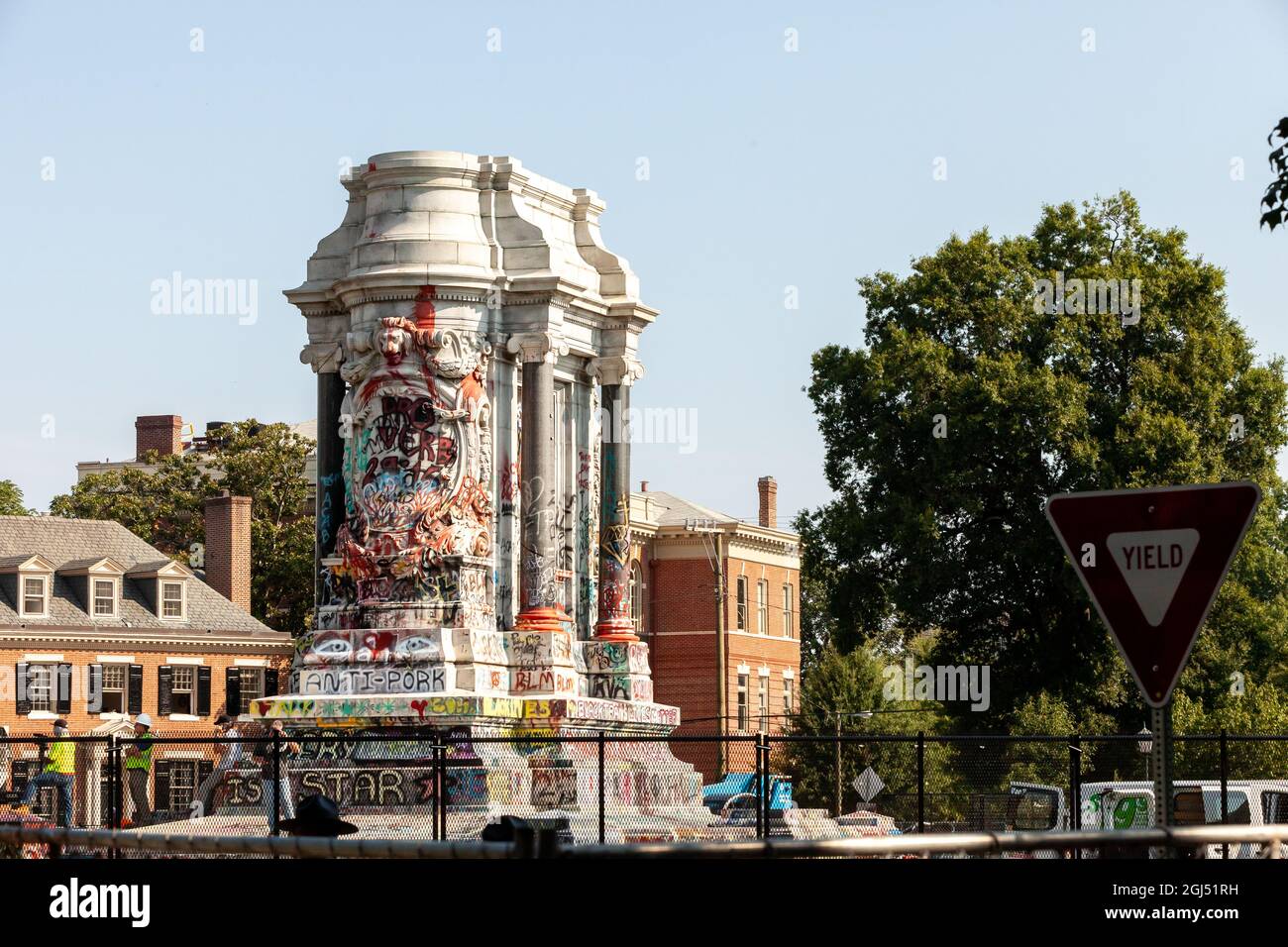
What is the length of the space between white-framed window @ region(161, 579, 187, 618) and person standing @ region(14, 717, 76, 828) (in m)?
39.3

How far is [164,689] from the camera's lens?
7381cm

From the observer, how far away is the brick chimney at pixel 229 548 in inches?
3145

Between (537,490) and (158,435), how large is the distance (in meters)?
66.1

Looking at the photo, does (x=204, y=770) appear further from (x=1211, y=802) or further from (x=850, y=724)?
(x=850, y=724)

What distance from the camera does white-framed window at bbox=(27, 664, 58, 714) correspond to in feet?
229

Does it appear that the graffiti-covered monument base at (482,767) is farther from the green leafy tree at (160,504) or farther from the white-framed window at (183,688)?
the green leafy tree at (160,504)

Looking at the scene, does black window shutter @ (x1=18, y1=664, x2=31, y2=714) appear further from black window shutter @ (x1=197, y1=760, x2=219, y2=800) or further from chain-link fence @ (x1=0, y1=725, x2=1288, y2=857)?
chain-link fence @ (x1=0, y1=725, x2=1288, y2=857)

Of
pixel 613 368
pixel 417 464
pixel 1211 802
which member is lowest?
pixel 1211 802

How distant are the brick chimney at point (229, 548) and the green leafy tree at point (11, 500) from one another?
30.6 metres

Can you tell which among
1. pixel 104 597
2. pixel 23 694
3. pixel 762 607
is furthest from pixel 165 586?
pixel 762 607

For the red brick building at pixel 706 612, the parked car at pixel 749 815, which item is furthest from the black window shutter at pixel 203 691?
the parked car at pixel 749 815

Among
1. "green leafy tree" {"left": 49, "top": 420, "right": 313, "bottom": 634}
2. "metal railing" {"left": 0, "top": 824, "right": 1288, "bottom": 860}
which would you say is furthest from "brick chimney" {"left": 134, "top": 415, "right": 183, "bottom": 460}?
"metal railing" {"left": 0, "top": 824, "right": 1288, "bottom": 860}

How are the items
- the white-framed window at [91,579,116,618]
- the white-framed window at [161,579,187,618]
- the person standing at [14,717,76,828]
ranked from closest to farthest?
the person standing at [14,717,76,828]
the white-framed window at [91,579,116,618]
the white-framed window at [161,579,187,618]
